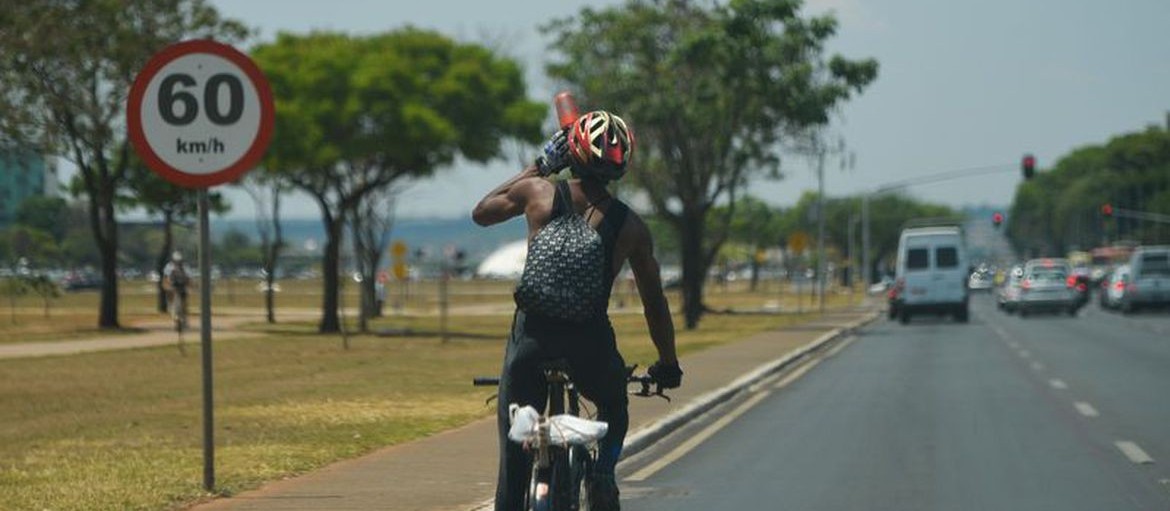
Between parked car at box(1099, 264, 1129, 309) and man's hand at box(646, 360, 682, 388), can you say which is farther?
parked car at box(1099, 264, 1129, 309)

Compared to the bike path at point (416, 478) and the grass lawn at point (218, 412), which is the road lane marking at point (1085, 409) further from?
the grass lawn at point (218, 412)

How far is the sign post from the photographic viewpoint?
11.8 meters

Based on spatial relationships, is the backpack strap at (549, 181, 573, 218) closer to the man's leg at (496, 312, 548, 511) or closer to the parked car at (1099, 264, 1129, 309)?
the man's leg at (496, 312, 548, 511)

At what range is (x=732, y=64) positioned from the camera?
49344mm

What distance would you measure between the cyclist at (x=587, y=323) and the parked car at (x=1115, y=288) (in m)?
54.3

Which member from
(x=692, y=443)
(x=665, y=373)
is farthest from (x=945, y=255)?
(x=665, y=373)

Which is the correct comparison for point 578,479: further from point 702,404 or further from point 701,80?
point 701,80

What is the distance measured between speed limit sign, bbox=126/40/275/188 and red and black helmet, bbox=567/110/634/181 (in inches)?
193

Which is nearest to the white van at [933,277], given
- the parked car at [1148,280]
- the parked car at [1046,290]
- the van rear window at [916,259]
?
the van rear window at [916,259]

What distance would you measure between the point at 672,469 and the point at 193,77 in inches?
191

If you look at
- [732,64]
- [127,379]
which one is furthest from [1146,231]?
[127,379]

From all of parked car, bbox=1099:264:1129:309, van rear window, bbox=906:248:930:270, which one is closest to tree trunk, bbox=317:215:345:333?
van rear window, bbox=906:248:930:270

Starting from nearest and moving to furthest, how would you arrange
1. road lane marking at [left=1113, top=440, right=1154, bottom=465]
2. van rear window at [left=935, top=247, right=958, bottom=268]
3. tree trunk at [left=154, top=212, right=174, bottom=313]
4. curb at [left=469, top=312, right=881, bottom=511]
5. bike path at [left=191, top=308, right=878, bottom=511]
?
bike path at [left=191, top=308, right=878, bottom=511] < road lane marking at [left=1113, top=440, right=1154, bottom=465] < curb at [left=469, top=312, right=881, bottom=511] < van rear window at [left=935, top=247, right=958, bottom=268] < tree trunk at [left=154, top=212, right=174, bottom=313]

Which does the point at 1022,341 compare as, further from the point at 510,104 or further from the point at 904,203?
the point at 904,203
